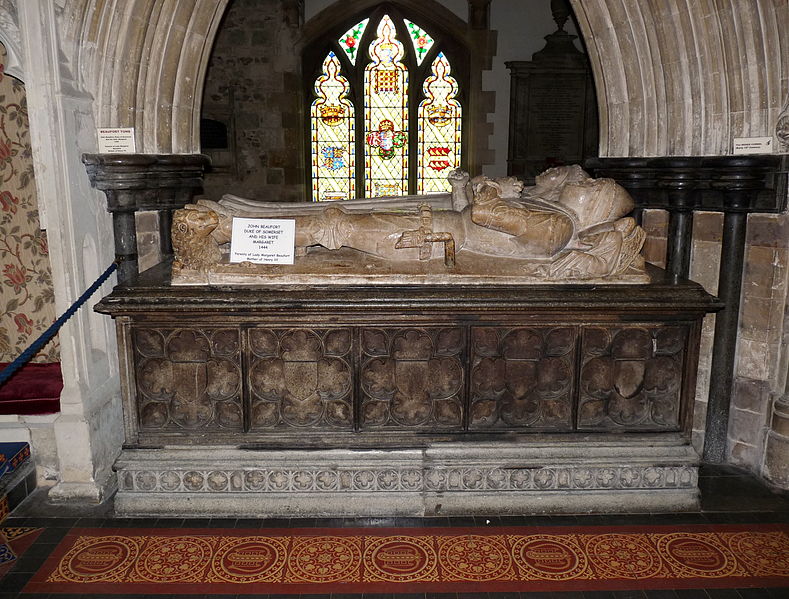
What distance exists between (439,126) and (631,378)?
6090 millimetres

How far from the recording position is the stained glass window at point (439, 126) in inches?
338

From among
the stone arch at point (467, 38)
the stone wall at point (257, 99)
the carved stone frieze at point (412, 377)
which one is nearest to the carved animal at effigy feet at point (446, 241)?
the carved stone frieze at point (412, 377)

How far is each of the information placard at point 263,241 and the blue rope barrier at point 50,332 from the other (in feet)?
2.36

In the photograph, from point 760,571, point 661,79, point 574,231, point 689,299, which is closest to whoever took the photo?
point 760,571

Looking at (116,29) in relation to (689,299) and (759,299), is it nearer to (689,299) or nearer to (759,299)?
(689,299)

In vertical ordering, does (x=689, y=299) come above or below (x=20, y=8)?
below

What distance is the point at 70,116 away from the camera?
311 centimetres

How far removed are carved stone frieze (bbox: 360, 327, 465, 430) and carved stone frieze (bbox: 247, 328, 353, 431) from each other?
10cm

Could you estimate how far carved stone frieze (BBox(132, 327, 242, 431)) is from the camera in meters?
3.04

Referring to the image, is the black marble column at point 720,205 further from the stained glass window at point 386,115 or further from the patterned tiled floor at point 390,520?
the stained glass window at point 386,115

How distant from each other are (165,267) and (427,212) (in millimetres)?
1391

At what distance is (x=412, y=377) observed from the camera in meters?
3.11

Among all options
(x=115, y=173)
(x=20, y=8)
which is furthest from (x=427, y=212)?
(x=20, y=8)

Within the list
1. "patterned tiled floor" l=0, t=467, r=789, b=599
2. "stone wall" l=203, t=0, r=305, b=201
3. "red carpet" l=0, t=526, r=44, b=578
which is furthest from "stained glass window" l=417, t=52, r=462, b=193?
"red carpet" l=0, t=526, r=44, b=578
